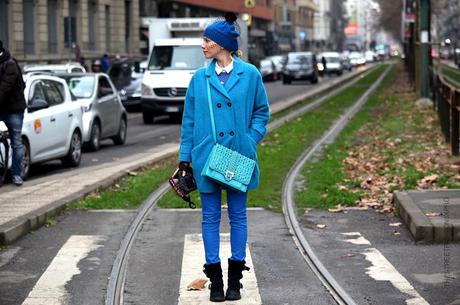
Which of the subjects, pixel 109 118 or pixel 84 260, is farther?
pixel 109 118

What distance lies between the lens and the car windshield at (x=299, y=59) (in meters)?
59.8

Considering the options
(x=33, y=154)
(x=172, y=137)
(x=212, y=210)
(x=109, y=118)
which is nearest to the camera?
(x=212, y=210)

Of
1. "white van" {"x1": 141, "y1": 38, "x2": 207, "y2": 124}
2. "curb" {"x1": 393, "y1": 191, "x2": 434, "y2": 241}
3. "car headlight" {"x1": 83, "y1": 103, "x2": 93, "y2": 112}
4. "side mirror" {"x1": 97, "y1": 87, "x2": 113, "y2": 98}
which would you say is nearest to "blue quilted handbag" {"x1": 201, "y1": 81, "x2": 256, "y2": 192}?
"curb" {"x1": 393, "y1": 191, "x2": 434, "y2": 241}

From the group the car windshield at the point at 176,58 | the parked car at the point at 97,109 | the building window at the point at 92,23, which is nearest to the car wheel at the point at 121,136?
the parked car at the point at 97,109

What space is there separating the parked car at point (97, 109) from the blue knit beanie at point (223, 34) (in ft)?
39.2

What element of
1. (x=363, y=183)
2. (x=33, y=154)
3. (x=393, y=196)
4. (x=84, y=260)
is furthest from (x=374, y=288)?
(x=33, y=154)

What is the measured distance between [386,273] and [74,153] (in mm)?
9805

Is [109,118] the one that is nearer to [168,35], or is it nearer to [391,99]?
[168,35]

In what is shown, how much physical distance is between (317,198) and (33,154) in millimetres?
4904

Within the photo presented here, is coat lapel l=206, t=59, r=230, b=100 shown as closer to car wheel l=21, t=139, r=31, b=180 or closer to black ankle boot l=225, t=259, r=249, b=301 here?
black ankle boot l=225, t=259, r=249, b=301

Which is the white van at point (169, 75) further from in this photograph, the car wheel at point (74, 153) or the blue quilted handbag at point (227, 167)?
the blue quilted handbag at point (227, 167)

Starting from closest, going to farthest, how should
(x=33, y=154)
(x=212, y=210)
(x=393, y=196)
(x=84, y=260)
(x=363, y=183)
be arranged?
(x=212, y=210) < (x=84, y=260) < (x=393, y=196) < (x=363, y=183) < (x=33, y=154)

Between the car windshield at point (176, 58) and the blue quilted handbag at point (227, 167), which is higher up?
the car windshield at point (176, 58)

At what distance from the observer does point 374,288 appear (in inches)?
296
